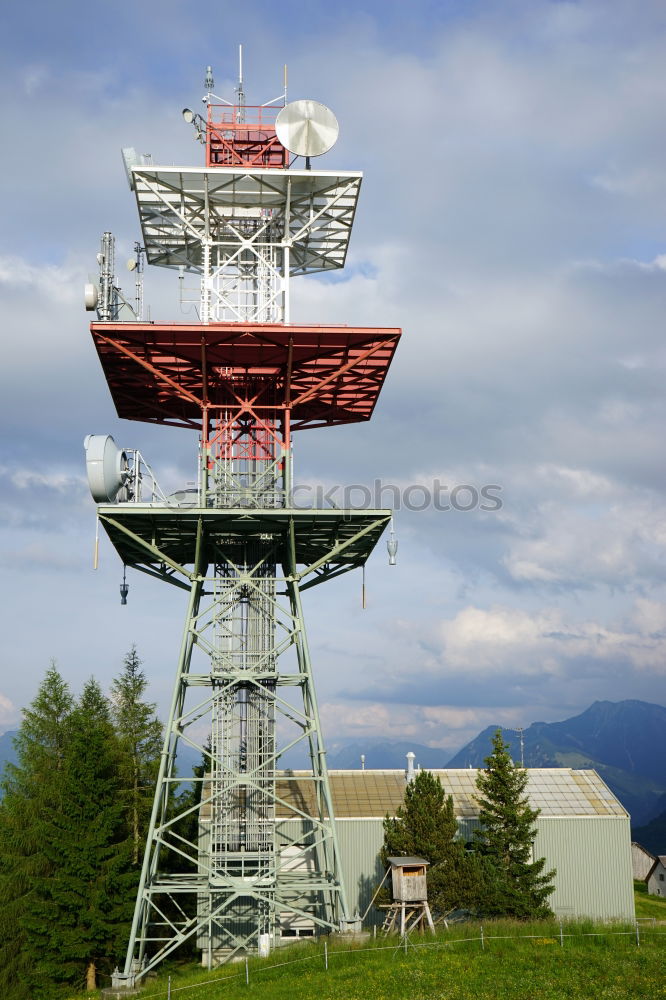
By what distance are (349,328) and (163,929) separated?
31.9 metres

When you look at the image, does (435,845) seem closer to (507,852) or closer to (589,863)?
(507,852)

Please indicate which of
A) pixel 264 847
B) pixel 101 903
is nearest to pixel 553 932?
pixel 264 847

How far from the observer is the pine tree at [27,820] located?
4544cm

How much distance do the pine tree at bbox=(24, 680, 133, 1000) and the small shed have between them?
15.0m

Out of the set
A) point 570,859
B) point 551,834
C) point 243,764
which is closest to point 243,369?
point 243,764

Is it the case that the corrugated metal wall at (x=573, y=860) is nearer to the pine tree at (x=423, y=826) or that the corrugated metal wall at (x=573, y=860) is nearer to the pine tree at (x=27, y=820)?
the pine tree at (x=423, y=826)

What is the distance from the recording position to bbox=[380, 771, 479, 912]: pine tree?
36938 mm

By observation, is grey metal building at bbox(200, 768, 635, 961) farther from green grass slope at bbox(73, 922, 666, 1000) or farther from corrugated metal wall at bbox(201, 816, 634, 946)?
green grass slope at bbox(73, 922, 666, 1000)

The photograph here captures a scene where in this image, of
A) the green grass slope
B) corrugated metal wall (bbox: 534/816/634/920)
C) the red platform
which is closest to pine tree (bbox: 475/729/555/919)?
the green grass slope

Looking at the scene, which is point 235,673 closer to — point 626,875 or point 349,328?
point 349,328

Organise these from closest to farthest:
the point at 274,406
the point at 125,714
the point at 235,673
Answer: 1. the point at 235,673
2. the point at 274,406
3. the point at 125,714

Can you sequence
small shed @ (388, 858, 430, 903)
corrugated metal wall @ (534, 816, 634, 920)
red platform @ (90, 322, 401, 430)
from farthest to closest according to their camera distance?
corrugated metal wall @ (534, 816, 634, 920) < red platform @ (90, 322, 401, 430) < small shed @ (388, 858, 430, 903)

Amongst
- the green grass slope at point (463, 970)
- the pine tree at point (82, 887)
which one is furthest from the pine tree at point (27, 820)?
the green grass slope at point (463, 970)

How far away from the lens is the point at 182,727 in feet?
120
